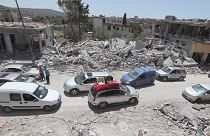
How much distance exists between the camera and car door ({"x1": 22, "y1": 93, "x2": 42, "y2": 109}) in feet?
41.3

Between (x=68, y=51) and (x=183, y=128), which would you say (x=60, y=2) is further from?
(x=183, y=128)

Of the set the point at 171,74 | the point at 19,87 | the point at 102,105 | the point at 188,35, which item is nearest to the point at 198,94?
the point at 171,74

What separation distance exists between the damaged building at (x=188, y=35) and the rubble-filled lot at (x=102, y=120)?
1584 centimetres

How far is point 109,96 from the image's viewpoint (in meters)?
13.7

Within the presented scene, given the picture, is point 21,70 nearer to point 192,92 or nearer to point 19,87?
point 19,87

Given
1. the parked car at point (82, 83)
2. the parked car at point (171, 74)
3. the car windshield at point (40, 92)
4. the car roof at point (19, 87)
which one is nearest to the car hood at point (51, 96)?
the car windshield at point (40, 92)

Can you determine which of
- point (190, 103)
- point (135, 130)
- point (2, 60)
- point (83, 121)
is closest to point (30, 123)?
point (83, 121)

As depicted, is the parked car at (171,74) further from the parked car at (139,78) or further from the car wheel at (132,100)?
the car wheel at (132,100)

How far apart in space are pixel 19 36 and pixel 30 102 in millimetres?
20900

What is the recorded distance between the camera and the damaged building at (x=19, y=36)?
25.9 metres

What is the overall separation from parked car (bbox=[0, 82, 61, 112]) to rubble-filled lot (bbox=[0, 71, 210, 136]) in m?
0.55

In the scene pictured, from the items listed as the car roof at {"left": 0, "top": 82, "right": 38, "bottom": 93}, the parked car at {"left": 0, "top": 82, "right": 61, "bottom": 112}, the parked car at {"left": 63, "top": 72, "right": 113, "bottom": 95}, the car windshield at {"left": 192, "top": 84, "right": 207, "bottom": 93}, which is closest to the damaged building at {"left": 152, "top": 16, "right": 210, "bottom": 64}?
the car windshield at {"left": 192, "top": 84, "right": 207, "bottom": 93}

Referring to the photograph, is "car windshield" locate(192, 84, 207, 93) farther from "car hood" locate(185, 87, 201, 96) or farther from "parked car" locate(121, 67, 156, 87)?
"parked car" locate(121, 67, 156, 87)

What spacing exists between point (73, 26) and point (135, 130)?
150ft
